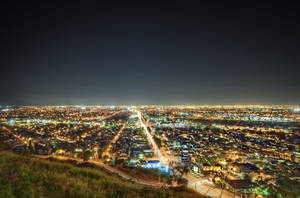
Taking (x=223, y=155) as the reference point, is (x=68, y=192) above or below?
above

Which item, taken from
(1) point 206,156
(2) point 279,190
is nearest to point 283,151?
(1) point 206,156

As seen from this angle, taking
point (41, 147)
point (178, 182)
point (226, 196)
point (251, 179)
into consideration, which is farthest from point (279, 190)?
point (41, 147)

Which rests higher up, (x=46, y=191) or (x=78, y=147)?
(x=46, y=191)

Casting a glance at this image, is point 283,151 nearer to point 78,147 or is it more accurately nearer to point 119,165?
point 119,165

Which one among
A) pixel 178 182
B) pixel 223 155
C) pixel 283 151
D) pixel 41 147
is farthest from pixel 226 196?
pixel 41 147

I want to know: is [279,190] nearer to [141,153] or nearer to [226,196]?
[226,196]

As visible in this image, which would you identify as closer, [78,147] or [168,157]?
[168,157]

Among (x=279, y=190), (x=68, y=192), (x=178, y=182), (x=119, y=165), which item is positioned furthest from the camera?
(x=119, y=165)

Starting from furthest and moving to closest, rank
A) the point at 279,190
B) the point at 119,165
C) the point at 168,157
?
the point at 168,157
the point at 119,165
the point at 279,190

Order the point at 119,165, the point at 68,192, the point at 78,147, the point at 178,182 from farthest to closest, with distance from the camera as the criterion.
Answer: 1. the point at 78,147
2. the point at 119,165
3. the point at 178,182
4. the point at 68,192
